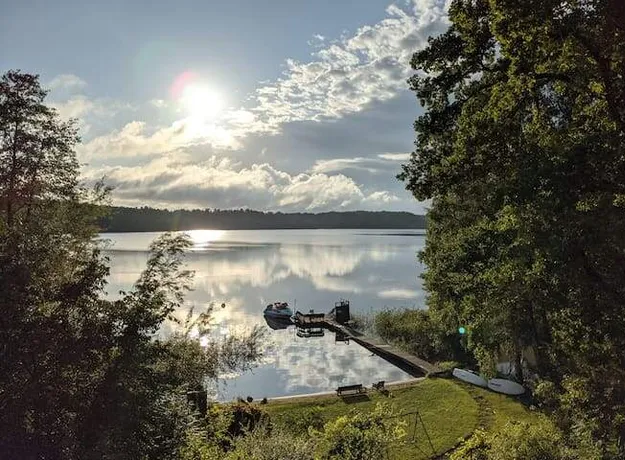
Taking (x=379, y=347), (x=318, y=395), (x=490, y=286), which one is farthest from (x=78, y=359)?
(x=379, y=347)

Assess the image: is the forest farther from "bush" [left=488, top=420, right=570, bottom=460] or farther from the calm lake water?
the calm lake water

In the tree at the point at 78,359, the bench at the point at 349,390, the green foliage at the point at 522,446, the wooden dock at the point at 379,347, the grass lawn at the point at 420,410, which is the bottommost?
the wooden dock at the point at 379,347

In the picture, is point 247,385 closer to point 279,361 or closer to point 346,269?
point 279,361

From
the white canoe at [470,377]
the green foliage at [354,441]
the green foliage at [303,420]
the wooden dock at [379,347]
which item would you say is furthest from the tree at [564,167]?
the wooden dock at [379,347]

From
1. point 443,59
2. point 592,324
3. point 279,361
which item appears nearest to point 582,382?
point 592,324

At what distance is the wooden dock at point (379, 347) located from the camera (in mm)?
35688

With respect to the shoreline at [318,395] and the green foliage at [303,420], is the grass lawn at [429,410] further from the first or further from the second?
the shoreline at [318,395]

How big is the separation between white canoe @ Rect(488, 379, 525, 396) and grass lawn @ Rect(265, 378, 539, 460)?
630 millimetres

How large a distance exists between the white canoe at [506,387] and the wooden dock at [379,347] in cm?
495

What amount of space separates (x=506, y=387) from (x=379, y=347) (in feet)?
57.2

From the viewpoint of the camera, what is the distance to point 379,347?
43688 millimetres

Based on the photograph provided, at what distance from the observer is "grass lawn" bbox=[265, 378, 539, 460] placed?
20.2 meters

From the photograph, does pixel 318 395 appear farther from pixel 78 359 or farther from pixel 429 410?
pixel 78 359

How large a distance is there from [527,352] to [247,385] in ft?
63.6
